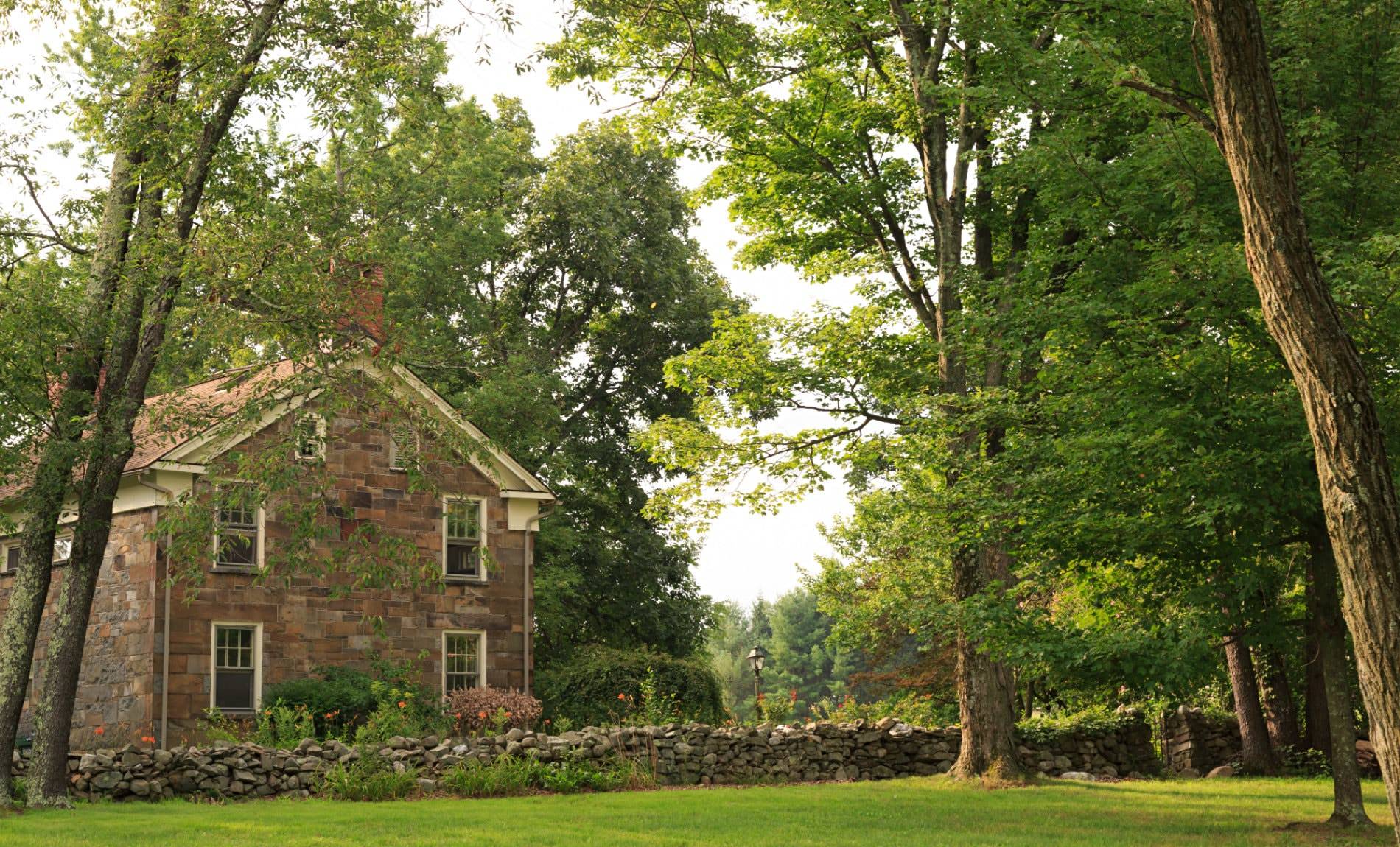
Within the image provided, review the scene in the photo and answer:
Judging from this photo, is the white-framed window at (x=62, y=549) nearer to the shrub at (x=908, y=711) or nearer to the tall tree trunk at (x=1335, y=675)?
the shrub at (x=908, y=711)

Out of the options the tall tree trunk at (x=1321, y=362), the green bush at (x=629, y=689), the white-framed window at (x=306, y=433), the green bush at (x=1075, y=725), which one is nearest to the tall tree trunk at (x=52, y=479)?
the white-framed window at (x=306, y=433)

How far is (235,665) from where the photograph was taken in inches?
872

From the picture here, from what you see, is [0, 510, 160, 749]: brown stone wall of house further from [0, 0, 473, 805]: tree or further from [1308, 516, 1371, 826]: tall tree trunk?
[1308, 516, 1371, 826]: tall tree trunk

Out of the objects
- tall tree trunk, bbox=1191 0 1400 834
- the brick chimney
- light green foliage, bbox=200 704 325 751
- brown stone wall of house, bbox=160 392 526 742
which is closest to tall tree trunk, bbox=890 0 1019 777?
the brick chimney

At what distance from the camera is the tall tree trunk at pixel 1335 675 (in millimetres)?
12625

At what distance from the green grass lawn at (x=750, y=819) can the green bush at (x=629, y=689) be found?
6.45 metres

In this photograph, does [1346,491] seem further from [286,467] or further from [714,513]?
[714,513]

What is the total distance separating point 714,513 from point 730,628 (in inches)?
3569

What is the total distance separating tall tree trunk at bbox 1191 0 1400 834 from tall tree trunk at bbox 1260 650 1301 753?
17324 mm

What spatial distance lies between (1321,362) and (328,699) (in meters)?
18.2

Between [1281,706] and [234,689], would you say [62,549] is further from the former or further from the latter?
[1281,706]

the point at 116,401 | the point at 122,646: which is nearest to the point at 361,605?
the point at 122,646

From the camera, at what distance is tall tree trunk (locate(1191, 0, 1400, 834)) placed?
6.24m

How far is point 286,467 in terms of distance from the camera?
1436 cm
